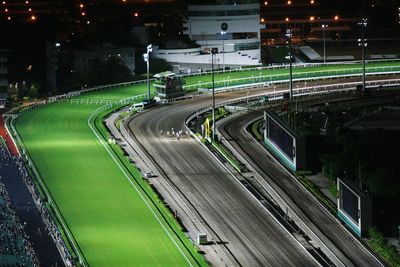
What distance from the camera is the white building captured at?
411ft

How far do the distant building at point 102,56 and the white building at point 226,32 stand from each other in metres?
4.71

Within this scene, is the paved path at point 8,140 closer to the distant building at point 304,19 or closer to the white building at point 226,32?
the white building at point 226,32

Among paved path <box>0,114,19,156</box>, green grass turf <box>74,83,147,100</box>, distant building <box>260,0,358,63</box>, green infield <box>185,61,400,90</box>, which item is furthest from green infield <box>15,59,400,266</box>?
distant building <box>260,0,358,63</box>

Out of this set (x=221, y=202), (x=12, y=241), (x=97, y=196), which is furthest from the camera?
(x=97, y=196)

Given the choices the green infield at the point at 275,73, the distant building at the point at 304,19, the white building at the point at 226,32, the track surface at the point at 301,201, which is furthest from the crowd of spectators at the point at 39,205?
the distant building at the point at 304,19

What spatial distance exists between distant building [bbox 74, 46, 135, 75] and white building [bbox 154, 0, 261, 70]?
4.71 m

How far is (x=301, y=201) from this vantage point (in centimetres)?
6075

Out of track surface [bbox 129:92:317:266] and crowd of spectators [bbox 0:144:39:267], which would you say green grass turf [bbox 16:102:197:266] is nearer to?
crowd of spectators [bbox 0:144:39:267]

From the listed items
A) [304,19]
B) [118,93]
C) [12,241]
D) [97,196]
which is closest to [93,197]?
[97,196]

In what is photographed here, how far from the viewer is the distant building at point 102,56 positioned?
380 ft

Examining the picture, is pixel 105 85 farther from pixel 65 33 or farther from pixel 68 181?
pixel 68 181

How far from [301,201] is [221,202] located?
3.93 metres

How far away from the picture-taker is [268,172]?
67000 millimetres

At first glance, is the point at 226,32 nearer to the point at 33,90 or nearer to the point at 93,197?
the point at 33,90
